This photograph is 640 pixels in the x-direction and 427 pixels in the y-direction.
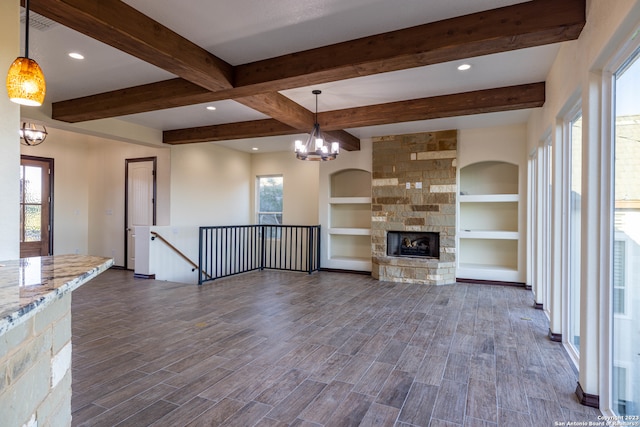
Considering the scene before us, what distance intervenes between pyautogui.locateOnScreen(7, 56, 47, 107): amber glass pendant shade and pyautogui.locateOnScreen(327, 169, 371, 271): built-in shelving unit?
610 centimetres

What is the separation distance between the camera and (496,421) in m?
2.20

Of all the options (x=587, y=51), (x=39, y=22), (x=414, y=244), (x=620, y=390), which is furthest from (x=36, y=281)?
(x=414, y=244)

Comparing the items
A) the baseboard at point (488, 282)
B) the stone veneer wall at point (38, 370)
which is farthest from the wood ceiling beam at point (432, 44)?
the baseboard at point (488, 282)

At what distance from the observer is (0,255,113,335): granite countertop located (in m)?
0.92

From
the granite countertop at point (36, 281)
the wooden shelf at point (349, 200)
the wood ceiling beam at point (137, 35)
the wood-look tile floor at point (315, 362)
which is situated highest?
the wood ceiling beam at point (137, 35)

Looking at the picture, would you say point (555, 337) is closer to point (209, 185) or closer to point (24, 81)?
point (24, 81)

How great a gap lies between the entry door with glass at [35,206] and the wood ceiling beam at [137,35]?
19.7 ft

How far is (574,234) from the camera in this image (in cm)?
324

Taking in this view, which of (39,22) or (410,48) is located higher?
(39,22)

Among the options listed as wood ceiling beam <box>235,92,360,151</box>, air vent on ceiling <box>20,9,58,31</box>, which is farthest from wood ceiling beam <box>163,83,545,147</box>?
air vent on ceiling <box>20,9,58,31</box>

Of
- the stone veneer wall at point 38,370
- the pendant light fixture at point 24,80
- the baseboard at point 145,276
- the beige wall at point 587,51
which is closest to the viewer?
the stone veneer wall at point 38,370

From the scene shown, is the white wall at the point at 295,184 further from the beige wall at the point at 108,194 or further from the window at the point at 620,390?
the window at the point at 620,390

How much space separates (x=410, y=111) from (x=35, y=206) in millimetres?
7809

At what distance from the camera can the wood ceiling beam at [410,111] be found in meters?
4.32
